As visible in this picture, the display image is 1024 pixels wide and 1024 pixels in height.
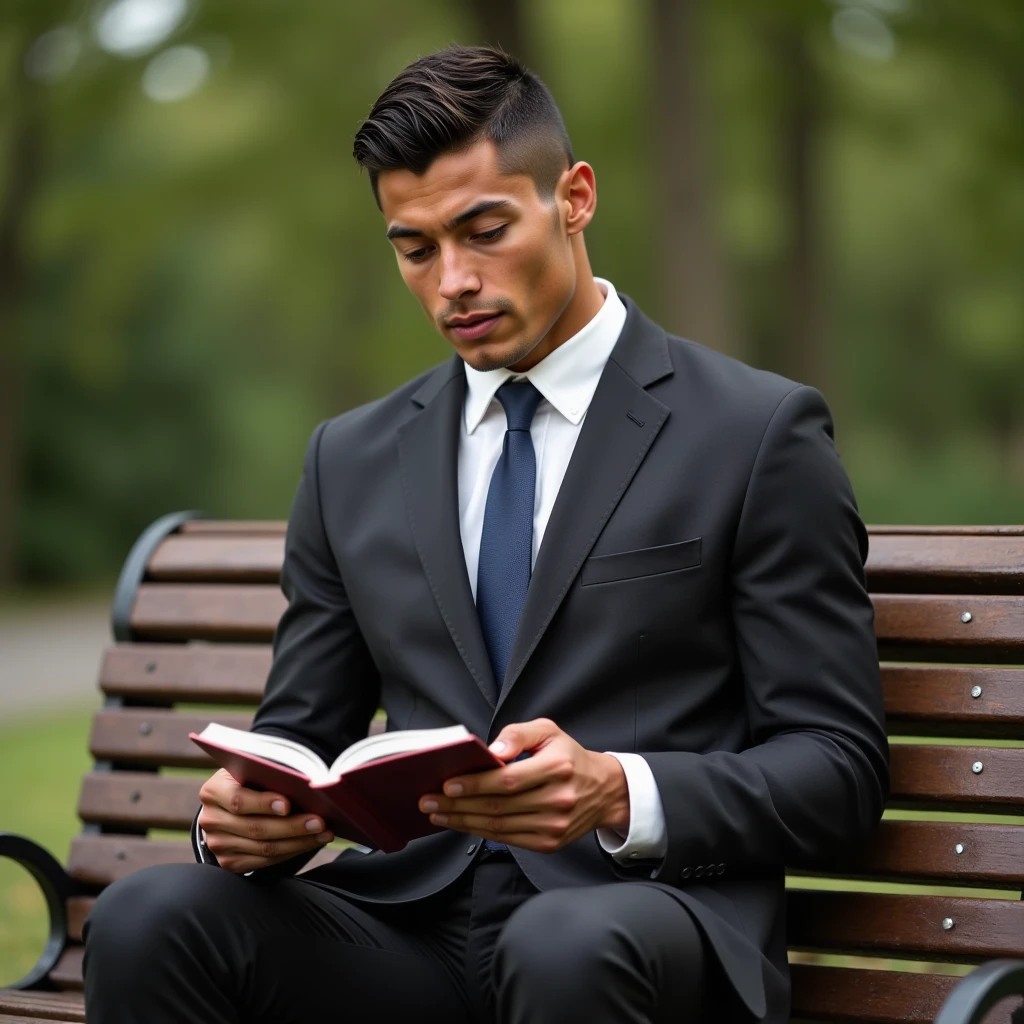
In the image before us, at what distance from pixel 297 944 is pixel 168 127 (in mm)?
23725

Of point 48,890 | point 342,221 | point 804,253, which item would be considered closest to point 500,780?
point 48,890

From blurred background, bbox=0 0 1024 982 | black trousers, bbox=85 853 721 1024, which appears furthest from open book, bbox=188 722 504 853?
blurred background, bbox=0 0 1024 982

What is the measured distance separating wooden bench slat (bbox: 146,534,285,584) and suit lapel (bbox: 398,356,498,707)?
81cm

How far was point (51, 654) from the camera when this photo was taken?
14.5 meters

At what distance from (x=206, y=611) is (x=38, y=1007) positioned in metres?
1.14

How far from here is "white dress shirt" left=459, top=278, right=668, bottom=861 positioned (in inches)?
131

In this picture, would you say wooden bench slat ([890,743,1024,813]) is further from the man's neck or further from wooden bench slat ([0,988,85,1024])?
wooden bench slat ([0,988,85,1024])

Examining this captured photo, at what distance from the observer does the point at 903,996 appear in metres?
3.20

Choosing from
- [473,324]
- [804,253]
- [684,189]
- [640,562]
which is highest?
[804,253]

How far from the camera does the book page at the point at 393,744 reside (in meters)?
2.46

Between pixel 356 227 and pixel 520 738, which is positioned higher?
pixel 356 227

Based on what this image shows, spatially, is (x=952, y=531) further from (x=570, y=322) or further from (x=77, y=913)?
(x=77, y=913)

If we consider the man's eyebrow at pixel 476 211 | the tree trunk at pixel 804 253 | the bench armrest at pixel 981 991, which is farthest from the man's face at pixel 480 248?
the tree trunk at pixel 804 253

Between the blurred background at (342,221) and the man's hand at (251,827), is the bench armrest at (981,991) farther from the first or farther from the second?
the blurred background at (342,221)
